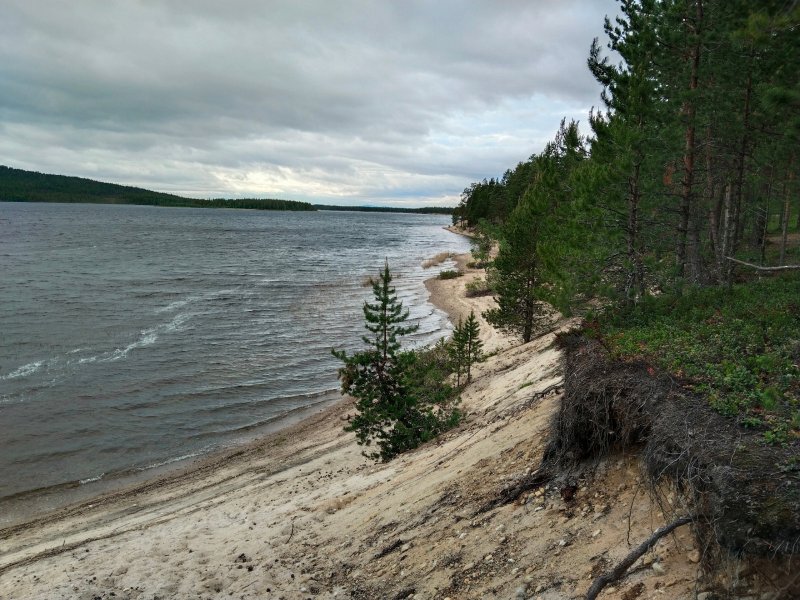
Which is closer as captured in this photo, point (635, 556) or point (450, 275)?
point (635, 556)

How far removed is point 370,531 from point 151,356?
806 inches

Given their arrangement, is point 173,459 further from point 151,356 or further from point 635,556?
point 635,556

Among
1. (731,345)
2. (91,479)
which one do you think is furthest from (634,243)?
(91,479)

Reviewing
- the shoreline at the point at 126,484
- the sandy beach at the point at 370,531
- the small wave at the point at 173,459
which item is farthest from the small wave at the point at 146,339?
the sandy beach at the point at 370,531

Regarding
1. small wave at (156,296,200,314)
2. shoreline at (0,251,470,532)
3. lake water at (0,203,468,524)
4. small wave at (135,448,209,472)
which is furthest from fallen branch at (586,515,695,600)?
small wave at (156,296,200,314)

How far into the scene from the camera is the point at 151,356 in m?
25.0

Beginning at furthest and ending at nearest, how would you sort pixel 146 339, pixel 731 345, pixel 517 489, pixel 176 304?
pixel 176 304, pixel 146 339, pixel 731 345, pixel 517 489

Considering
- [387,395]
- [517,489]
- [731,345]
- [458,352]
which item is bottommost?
[458,352]

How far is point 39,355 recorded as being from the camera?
2462 centimetres

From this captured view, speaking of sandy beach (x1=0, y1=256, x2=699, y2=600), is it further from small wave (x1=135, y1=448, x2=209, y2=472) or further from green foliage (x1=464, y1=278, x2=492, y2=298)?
green foliage (x1=464, y1=278, x2=492, y2=298)

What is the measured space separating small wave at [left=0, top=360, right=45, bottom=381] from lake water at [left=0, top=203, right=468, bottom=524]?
0.07 meters

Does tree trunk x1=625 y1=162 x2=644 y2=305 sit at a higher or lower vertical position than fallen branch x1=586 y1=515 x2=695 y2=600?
higher

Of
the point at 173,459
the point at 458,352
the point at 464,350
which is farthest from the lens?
the point at 458,352

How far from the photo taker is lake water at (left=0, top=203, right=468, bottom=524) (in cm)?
1664
